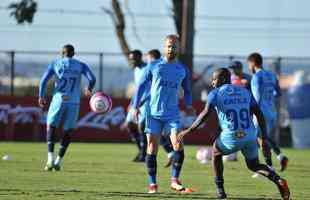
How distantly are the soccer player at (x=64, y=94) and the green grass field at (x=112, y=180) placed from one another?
510 millimetres

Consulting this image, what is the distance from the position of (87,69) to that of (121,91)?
27.1 metres

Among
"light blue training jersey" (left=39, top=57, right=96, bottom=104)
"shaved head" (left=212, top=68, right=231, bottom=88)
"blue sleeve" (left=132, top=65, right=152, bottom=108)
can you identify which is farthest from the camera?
"light blue training jersey" (left=39, top=57, right=96, bottom=104)

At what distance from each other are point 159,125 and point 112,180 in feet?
6.44

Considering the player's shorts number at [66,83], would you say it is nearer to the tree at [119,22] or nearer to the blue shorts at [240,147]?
the blue shorts at [240,147]

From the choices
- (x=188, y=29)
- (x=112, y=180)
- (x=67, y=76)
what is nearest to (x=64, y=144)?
(x=67, y=76)

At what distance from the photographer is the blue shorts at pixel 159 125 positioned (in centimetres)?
1510

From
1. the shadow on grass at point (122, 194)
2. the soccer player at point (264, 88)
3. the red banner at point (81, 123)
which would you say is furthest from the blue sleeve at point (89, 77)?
the red banner at point (81, 123)

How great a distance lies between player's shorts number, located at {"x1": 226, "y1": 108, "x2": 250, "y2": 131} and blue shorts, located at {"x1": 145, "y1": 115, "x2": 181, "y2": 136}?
184 cm

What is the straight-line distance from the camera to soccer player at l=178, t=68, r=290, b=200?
13.4 metres

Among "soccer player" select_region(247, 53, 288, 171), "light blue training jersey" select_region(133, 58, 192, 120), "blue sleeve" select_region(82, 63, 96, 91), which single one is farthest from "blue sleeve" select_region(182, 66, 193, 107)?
"soccer player" select_region(247, 53, 288, 171)

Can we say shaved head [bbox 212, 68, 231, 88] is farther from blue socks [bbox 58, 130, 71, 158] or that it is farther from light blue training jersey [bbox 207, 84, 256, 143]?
blue socks [bbox 58, 130, 71, 158]

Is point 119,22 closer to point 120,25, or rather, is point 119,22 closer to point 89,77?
point 120,25

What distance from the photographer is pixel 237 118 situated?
13406 millimetres

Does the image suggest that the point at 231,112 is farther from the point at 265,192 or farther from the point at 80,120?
the point at 80,120
